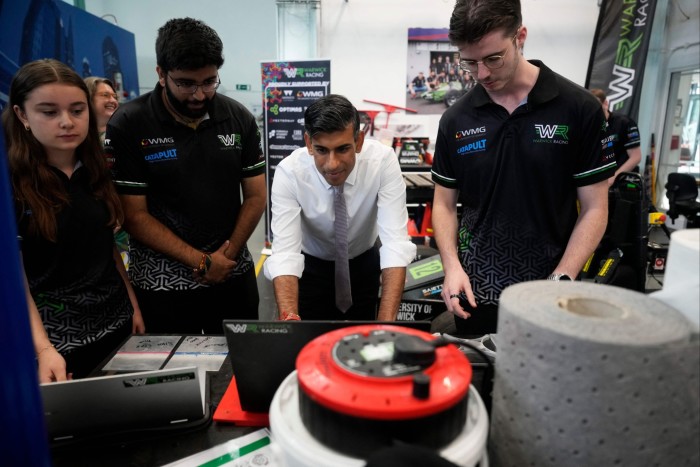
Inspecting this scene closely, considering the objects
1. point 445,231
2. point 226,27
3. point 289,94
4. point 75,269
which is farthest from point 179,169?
point 226,27

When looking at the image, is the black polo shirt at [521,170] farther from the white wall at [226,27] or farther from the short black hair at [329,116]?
the white wall at [226,27]

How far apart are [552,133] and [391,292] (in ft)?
2.17

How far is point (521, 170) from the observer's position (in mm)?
1373

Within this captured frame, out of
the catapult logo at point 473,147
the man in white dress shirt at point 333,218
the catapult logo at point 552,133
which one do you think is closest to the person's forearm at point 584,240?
the catapult logo at point 552,133

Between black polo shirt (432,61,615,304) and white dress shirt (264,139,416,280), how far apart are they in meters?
0.19

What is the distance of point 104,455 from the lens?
79 cm

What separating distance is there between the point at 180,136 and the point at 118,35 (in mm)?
4455

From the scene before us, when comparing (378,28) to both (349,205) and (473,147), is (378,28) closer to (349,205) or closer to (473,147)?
(349,205)

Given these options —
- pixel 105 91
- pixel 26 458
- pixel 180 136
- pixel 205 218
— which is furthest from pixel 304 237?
pixel 105 91

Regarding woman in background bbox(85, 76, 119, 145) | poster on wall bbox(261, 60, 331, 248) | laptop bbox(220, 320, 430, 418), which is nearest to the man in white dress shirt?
laptop bbox(220, 320, 430, 418)

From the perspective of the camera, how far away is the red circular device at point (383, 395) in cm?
45

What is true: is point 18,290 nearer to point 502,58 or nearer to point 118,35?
point 502,58

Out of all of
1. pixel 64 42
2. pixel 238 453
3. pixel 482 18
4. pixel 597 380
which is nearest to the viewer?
pixel 597 380

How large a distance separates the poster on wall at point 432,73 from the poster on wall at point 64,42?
3.29 metres
